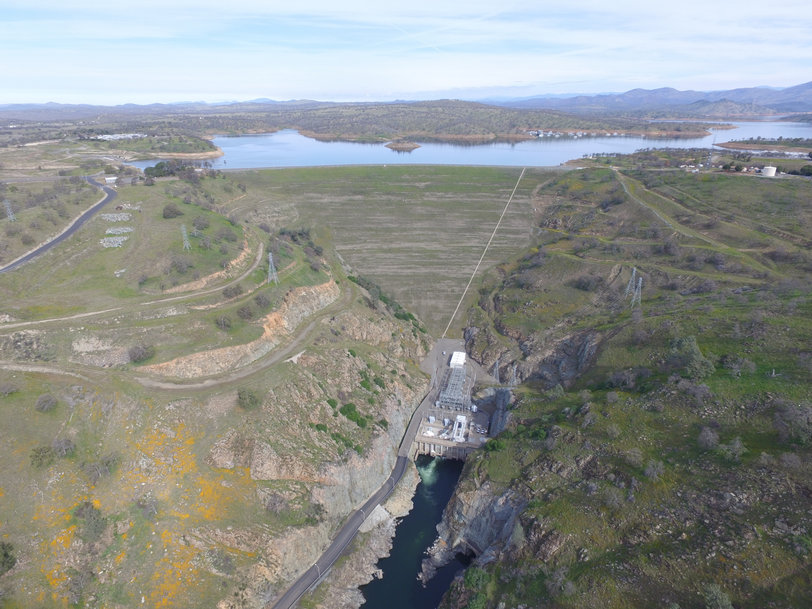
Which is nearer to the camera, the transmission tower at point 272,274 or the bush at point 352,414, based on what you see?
the bush at point 352,414

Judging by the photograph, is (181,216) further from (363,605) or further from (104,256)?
(363,605)

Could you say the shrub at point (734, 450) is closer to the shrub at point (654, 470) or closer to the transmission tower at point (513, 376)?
the shrub at point (654, 470)

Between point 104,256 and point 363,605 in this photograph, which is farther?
point 104,256

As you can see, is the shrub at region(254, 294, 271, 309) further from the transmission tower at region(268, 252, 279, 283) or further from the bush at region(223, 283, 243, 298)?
the transmission tower at region(268, 252, 279, 283)

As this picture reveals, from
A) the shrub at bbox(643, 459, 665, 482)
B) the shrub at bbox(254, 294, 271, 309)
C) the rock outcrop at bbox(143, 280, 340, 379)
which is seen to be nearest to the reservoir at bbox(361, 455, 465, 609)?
the shrub at bbox(643, 459, 665, 482)

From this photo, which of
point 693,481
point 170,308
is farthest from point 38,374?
point 693,481

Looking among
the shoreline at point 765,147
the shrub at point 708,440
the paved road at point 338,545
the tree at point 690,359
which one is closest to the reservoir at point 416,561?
the paved road at point 338,545
